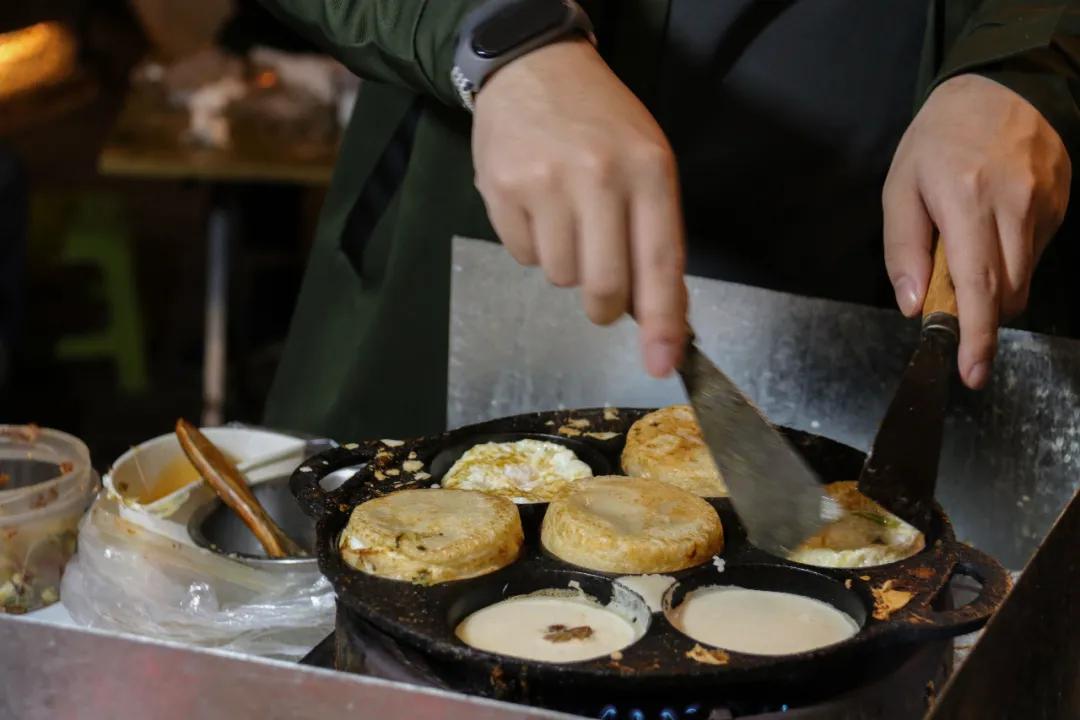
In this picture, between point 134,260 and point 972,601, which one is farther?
point 134,260

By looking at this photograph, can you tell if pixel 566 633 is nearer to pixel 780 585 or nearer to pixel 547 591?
pixel 547 591

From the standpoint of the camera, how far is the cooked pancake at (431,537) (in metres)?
1.33

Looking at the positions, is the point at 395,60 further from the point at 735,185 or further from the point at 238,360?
the point at 238,360

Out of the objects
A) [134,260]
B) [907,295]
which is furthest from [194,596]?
[134,260]

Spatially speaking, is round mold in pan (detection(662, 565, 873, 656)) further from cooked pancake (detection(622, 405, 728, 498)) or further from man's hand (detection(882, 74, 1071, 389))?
man's hand (detection(882, 74, 1071, 389))

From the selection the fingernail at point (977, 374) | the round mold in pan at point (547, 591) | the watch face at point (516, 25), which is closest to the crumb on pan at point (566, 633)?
the round mold in pan at point (547, 591)

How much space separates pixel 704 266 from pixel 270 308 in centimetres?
464

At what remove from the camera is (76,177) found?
674 centimetres

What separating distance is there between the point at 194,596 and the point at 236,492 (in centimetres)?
18

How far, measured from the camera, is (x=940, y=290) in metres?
1.56

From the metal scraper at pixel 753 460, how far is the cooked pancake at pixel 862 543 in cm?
3

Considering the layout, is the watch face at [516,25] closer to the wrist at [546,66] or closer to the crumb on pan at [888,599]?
the wrist at [546,66]

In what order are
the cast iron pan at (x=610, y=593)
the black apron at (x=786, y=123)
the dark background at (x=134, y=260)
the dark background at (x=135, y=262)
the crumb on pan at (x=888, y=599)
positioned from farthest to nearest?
the dark background at (x=135, y=262) → the dark background at (x=134, y=260) → the black apron at (x=786, y=123) → the crumb on pan at (x=888, y=599) → the cast iron pan at (x=610, y=593)

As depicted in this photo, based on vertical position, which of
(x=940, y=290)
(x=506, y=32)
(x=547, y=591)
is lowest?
(x=547, y=591)
